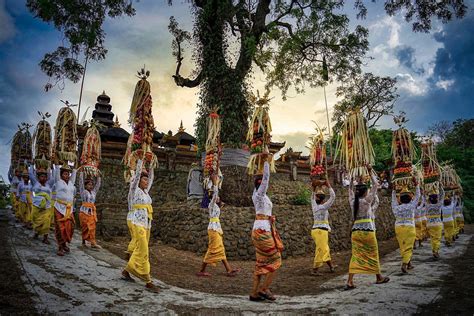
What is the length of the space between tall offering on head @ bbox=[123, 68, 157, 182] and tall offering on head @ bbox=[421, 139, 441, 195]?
8.15 metres

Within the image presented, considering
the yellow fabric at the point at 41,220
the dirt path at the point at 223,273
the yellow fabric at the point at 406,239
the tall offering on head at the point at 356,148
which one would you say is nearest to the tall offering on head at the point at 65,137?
the yellow fabric at the point at 41,220

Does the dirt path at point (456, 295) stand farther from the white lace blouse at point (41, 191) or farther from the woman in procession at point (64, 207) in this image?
the white lace blouse at point (41, 191)

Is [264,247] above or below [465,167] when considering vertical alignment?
below

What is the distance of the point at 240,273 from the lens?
28.9 feet

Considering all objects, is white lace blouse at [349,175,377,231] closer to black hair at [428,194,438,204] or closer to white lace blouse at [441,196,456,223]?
black hair at [428,194,438,204]

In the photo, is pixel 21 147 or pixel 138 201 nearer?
pixel 138 201

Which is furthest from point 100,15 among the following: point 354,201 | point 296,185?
point 296,185

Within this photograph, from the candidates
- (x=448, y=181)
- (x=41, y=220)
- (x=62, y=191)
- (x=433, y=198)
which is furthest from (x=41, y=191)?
(x=448, y=181)

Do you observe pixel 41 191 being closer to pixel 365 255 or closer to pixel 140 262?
pixel 140 262

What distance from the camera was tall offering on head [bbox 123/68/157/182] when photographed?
256 inches

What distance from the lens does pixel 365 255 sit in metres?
6.45

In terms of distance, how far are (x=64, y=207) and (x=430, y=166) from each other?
1015cm

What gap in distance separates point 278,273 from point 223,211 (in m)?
3.02

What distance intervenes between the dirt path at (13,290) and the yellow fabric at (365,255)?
16.9ft
